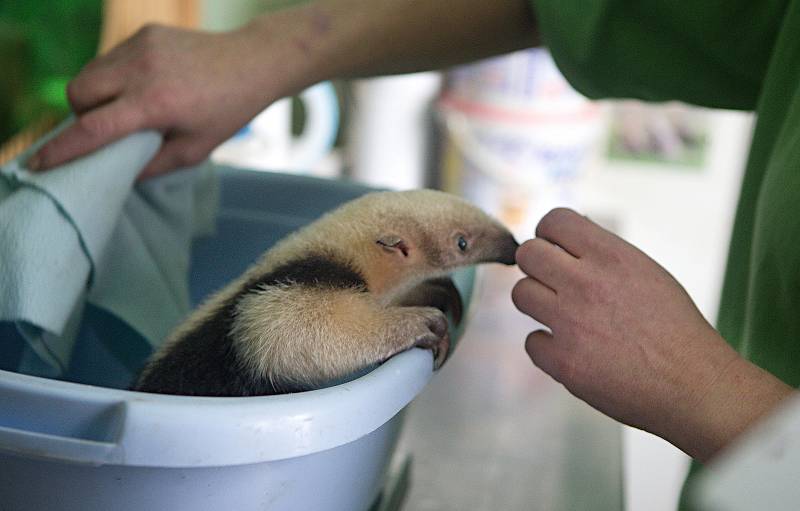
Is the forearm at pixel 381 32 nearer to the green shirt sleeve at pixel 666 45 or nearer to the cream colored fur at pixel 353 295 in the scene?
the green shirt sleeve at pixel 666 45

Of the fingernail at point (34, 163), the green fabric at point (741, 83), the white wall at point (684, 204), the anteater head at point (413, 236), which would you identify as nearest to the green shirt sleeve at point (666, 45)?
the green fabric at point (741, 83)

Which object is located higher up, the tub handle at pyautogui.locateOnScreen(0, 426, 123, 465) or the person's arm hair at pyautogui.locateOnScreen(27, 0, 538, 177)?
the person's arm hair at pyautogui.locateOnScreen(27, 0, 538, 177)

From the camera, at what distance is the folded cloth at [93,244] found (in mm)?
608

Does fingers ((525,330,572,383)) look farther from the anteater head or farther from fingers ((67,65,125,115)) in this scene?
fingers ((67,65,125,115))

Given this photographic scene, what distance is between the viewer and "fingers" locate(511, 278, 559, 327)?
22.0 inches

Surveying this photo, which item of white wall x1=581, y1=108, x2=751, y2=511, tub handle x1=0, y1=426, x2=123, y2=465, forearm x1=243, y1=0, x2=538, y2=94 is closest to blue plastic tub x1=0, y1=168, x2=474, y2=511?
tub handle x1=0, y1=426, x2=123, y2=465

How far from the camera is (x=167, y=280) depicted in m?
0.77

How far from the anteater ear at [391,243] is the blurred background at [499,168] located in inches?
10.1

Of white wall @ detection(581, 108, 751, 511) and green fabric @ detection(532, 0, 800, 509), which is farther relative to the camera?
white wall @ detection(581, 108, 751, 511)

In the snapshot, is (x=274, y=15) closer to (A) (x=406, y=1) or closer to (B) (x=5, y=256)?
(A) (x=406, y=1)

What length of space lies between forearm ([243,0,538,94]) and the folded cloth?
0.14 metres

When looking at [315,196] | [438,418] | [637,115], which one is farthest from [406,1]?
[637,115]

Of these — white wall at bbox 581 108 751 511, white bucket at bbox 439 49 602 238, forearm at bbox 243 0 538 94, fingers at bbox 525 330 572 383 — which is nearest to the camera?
fingers at bbox 525 330 572 383

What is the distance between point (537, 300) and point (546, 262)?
1.0 inches
